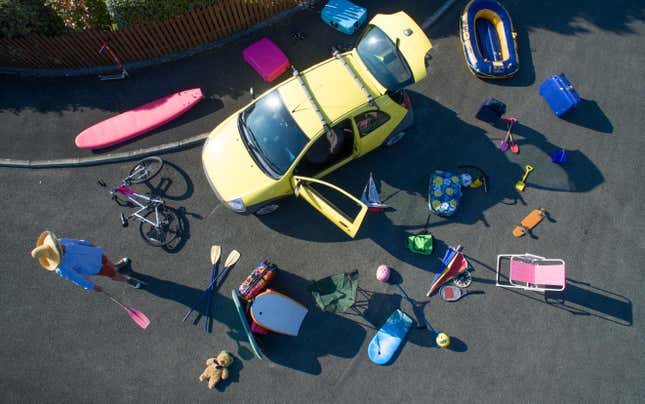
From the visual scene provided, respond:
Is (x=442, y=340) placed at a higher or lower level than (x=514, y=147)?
lower

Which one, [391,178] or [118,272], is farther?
[391,178]

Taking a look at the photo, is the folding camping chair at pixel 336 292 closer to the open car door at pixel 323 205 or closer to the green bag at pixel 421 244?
the open car door at pixel 323 205

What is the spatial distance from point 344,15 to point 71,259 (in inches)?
320

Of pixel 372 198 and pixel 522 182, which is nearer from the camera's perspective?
pixel 372 198

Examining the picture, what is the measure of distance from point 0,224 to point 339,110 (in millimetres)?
8120

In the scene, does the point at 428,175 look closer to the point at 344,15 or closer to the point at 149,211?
the point at 344,15

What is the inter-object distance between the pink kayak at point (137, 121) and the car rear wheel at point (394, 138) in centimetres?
459

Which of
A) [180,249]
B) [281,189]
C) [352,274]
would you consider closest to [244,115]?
[281,189]

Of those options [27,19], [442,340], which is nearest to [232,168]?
[442,340]

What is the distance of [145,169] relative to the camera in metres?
8.27

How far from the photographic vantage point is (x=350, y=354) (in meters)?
7.57

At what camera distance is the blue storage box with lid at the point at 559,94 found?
847cm

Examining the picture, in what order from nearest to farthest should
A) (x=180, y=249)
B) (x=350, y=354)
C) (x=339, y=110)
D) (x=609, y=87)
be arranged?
(x=339, y=110) < (x=350, y=354) < (x=180, y=249) < (x=609, y=87)

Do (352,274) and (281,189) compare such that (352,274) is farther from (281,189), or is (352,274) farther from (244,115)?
(244,115)
